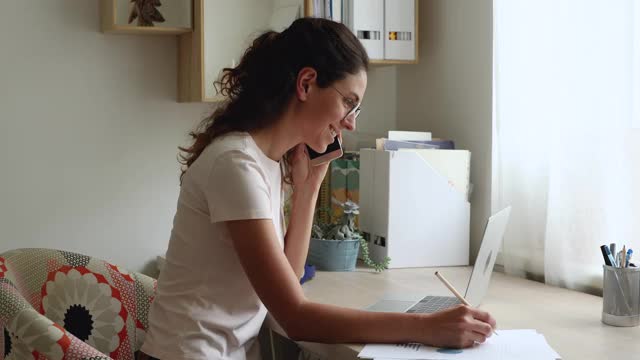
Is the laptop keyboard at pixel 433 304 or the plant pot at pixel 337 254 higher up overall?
the plant pot at pixel 337 254

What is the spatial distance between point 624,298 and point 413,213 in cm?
69

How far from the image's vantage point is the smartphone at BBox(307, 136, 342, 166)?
65.8 inches

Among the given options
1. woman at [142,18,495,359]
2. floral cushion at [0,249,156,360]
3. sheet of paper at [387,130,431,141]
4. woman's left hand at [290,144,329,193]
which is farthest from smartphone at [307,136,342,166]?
sheet of paper at [387,130,431,141]

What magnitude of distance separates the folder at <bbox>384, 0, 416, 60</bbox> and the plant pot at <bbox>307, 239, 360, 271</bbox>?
634 millimetres

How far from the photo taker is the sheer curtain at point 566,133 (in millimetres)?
1808

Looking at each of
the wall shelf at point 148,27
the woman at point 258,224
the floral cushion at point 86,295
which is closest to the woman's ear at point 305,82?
the woman at point 258,224

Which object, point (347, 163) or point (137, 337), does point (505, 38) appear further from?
point (137, 337)

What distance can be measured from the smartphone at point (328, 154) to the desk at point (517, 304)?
31 centimetres

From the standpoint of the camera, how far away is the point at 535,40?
2.07 metres

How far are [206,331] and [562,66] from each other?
111 centimetres

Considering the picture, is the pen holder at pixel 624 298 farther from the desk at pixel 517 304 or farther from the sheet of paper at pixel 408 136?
the sheet of paper at pixel 408 136

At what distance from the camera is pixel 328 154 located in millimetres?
1676

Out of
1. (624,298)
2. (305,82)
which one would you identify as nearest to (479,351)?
(624,298)

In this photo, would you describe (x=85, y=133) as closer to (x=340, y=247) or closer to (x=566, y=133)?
(x=340, y=247)
